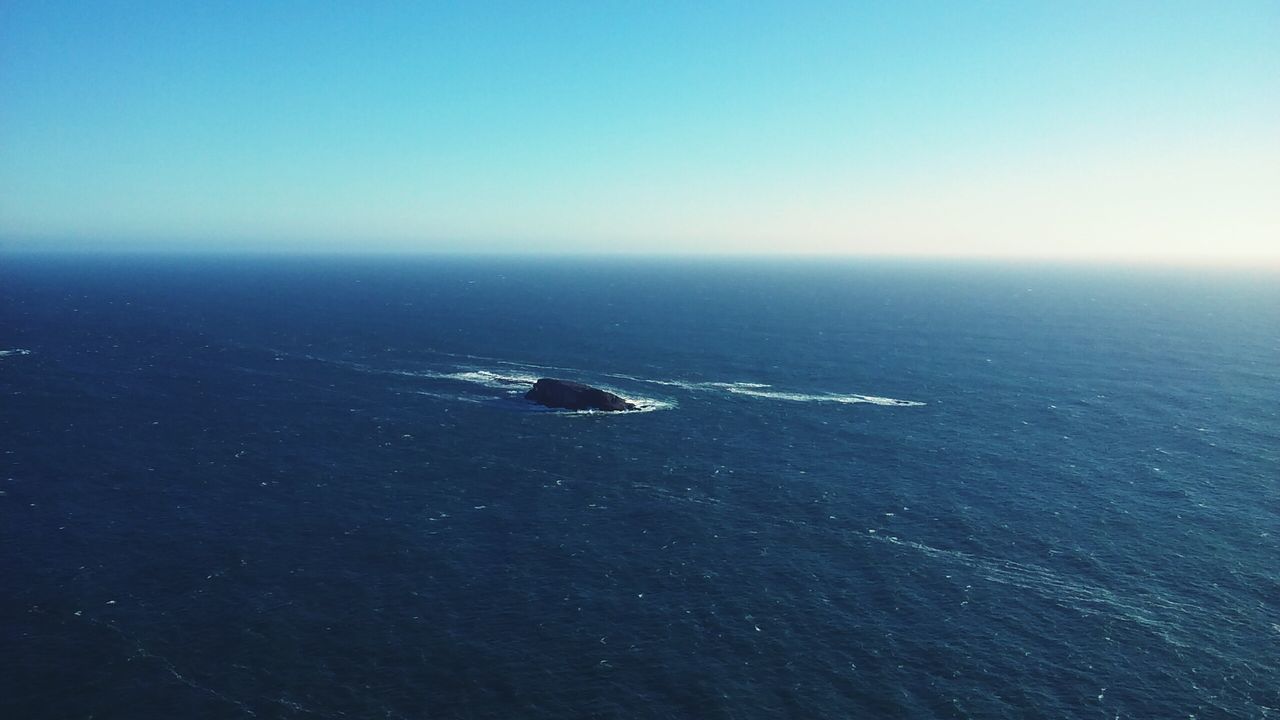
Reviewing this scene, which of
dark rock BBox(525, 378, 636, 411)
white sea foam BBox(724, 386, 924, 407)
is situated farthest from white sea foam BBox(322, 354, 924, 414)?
dark rock BBox(525, 378, 636, 411)

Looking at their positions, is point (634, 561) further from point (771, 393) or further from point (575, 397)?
point (771, 393)

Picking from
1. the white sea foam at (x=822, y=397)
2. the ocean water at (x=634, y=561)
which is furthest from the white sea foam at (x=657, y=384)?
the ocean water at (x=634, y=561)

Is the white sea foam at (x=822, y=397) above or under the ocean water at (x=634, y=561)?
above

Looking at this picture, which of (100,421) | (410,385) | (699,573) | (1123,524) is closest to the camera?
(699,573)

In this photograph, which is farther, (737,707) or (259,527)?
(259,527)

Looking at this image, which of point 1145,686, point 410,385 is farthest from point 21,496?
point 1145,686

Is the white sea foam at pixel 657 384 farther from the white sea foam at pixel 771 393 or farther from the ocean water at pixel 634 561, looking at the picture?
the ocean water at pixel 634 561

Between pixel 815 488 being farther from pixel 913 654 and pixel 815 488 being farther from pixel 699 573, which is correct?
pixel 913 654

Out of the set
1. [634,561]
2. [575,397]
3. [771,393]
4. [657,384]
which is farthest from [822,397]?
[634,561]
